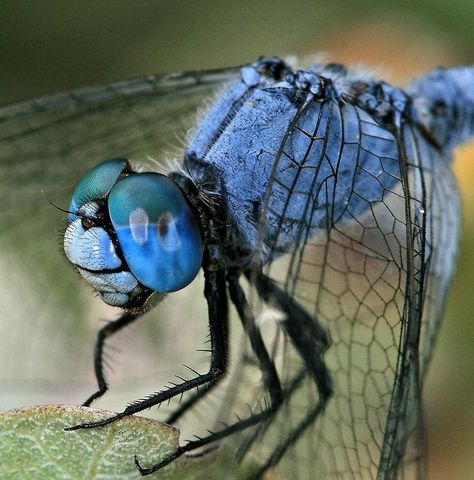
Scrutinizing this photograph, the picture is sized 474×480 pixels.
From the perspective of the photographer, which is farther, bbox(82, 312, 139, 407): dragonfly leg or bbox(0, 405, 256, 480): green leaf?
bbox(82, 312, 139, 407): dragonfly leg

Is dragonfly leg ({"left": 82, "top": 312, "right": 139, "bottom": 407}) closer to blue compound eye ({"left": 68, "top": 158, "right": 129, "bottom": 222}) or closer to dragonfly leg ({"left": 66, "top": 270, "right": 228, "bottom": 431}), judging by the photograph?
dragonfly leg ({"left": 66, "top": 270, "right": 228, "bottom": 431})

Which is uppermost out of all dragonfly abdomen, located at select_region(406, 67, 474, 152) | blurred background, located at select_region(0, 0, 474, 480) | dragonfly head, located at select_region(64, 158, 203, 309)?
blurred background, located at select_region(0, 0, 474, 480)

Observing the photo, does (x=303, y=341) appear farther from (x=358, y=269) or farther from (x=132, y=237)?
(x=132, y=237)

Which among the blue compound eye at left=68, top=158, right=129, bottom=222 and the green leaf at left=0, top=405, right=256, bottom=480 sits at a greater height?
the blue compound eye at left=68, top=158, right=129, bottom=222

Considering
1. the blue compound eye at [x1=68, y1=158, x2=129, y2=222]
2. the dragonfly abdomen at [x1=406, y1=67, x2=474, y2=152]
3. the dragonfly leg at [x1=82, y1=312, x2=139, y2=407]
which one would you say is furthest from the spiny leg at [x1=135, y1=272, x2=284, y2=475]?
the dragonfly abdomen at [x1=406, y1=67, x2=474, y2=152]

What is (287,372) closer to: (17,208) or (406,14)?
(17,208)

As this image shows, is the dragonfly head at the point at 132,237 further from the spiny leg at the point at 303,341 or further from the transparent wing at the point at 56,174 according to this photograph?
the transparent wing at the point at 56,174

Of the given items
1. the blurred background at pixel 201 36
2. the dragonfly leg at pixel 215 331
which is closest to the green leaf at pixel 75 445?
the dragonfly leg at pixel 215 331
